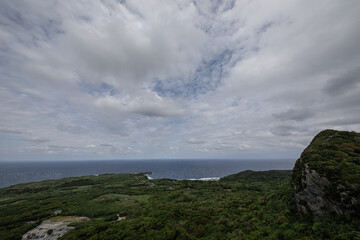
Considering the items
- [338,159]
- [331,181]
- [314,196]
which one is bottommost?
[314,196]

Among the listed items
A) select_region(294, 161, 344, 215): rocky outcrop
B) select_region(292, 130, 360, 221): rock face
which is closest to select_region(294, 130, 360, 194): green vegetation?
select_region(292, 130, 360, 221): rock face

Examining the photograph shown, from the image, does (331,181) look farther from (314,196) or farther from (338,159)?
(338,159)

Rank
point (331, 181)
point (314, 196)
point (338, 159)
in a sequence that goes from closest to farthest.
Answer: point (331, 181), point (314, 196), point (338, 159)

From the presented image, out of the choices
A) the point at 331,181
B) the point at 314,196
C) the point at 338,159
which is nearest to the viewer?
the point at 331,181

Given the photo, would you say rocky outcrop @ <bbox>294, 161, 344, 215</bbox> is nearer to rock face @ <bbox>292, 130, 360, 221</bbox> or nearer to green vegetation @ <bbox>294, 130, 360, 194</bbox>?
rock face @ <bbox>292, 130, 360, 221</bbox>

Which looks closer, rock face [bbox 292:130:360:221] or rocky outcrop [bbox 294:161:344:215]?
rock face [bbox 292:130:360:221]

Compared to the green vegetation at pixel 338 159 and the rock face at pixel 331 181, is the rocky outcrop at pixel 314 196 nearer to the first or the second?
the rock face at pixel 331 181

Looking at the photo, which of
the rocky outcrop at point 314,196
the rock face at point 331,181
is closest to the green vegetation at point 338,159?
the rock face at point 331,181

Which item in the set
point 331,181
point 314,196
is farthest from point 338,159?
point 314,196

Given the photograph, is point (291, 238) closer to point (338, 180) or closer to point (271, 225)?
point (271, 225)

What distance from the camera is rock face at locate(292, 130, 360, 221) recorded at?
18237 millimetres

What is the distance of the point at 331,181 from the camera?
20.8 metres

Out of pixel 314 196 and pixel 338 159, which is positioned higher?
pixel 338 159

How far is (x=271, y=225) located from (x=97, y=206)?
5652 cm
